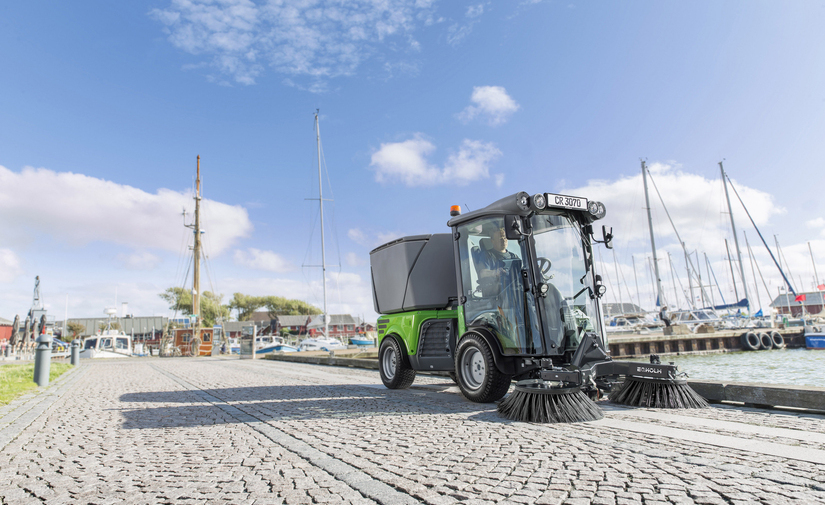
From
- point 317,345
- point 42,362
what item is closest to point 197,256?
point 317,345

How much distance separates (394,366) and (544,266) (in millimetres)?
3715

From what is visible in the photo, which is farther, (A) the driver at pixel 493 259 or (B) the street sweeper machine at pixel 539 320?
(A) the driver at pixel 493 259

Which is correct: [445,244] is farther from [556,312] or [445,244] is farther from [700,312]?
[700,312]

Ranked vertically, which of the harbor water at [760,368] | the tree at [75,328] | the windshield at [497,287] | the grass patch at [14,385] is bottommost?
the harbor water at [760,368]

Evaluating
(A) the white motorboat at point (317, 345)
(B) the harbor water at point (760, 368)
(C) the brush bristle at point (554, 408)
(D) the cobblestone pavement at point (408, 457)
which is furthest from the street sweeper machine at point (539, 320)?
(A) the white motorboat at point (317, 345)

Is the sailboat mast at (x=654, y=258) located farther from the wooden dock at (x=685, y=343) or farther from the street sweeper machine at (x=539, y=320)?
the street sweeper machine at (x=539, y=320)

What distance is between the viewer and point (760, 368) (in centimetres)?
2191

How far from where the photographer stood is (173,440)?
484 cm

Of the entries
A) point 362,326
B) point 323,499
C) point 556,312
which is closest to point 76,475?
point 323,499

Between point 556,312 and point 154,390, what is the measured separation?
8260mm

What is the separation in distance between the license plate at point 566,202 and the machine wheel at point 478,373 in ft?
6.57

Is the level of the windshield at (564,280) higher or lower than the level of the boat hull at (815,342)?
higher

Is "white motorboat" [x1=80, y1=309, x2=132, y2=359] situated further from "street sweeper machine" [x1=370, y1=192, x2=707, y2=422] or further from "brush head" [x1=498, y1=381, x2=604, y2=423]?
"brush head" [x1=498, y1=381, x2=604, y2=423]

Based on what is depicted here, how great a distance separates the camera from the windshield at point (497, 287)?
6.03 metres
